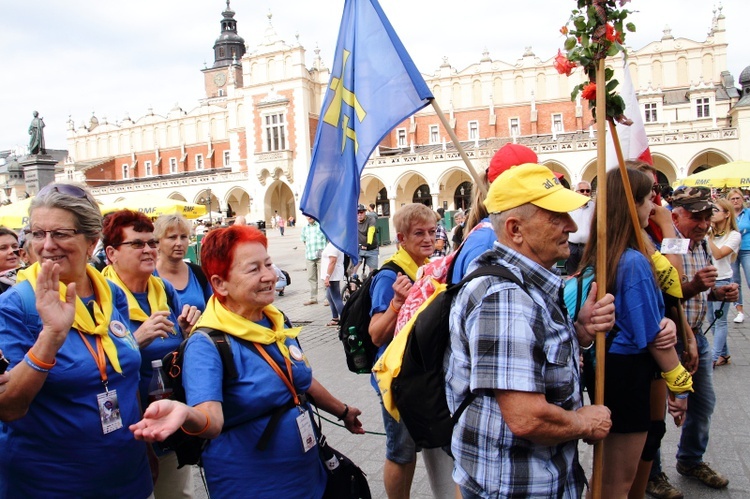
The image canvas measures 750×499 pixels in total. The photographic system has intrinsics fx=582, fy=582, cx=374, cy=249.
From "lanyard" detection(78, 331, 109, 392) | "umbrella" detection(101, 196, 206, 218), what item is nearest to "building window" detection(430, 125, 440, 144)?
"umbrella" detection(101, 196, 206, 218)

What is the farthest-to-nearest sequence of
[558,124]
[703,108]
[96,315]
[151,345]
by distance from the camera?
[558,124] < [703,108] < [151,345] < [96,315]

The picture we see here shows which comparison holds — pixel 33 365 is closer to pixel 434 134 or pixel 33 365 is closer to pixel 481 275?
pixel 481 275

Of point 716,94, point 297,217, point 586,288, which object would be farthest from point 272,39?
point 586,288

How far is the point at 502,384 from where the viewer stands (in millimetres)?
1736

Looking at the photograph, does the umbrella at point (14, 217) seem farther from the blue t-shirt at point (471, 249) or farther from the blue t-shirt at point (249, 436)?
the blue t-shirt at point (471, 249)

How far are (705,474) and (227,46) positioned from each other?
84.2m

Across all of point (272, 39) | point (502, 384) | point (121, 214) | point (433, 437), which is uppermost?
point (272, 39)

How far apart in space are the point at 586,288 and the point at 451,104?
48.2 m

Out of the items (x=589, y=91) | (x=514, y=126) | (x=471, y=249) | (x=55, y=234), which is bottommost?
(x=471, y=249)

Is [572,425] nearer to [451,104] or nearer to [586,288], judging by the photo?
[586,288]

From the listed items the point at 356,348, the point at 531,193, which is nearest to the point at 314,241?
the point at 356,348

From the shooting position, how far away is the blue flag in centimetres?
338

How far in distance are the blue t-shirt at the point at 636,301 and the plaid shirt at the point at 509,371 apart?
1.84 feet

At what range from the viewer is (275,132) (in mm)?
48250
